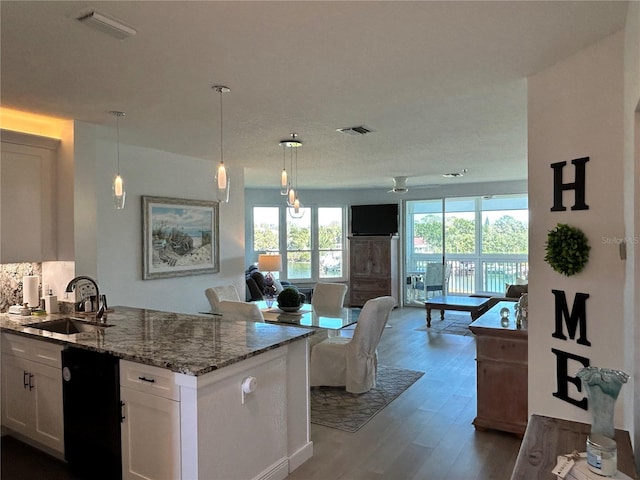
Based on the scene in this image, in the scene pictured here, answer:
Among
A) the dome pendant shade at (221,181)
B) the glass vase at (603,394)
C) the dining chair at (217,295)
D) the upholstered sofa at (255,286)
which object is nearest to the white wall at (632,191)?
the glass vase at (603,394)

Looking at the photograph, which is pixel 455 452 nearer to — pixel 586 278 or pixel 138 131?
pixel 586 278

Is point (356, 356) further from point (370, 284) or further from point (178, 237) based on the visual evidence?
point (370, 284)

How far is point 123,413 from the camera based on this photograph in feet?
8.14

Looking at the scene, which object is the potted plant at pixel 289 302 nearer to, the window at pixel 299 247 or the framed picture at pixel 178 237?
the framed picture at pixel 178 237

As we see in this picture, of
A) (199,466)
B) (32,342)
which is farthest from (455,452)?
(32,342)

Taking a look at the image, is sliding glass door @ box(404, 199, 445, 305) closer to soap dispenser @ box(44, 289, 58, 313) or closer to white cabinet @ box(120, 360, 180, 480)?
soap dispenser @ box(44, 289, 58, 313)

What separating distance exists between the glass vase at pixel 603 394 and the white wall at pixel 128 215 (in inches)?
150

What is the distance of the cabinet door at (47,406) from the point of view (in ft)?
9.48

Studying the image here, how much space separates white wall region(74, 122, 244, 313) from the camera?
3904 mm

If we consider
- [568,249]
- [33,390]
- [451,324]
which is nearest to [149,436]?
[33,390]

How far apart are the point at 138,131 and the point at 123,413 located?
2727 millimetres

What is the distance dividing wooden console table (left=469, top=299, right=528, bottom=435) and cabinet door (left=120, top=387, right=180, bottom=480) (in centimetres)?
232

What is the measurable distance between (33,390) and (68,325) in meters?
0.59

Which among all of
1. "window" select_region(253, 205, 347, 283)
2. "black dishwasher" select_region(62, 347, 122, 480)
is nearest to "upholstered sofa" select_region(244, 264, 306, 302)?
"window" select_region(253, 205, 347, 283)
